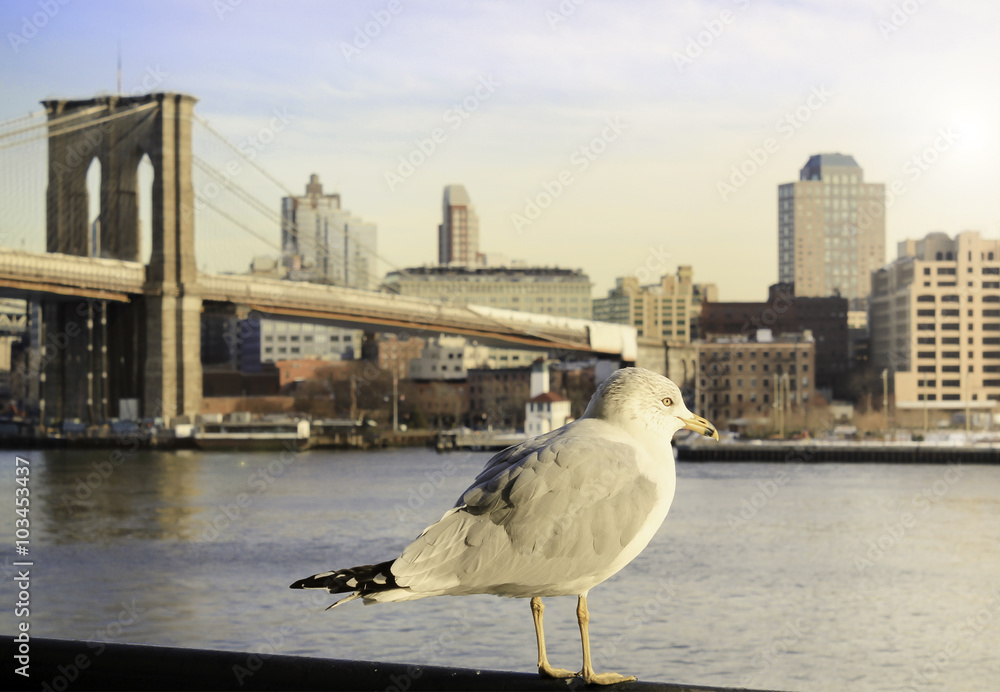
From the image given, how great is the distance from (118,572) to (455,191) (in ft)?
438

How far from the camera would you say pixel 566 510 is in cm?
170

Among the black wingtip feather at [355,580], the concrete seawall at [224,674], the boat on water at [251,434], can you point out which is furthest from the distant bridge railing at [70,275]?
the black wingtip feather at [355,580]

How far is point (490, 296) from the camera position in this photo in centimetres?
9012

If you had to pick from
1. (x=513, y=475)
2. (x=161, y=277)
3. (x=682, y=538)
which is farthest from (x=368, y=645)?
(x=161, y=277)

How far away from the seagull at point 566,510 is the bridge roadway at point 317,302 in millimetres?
28600

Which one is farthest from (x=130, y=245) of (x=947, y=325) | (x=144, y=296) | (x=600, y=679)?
(x=947, y=325)

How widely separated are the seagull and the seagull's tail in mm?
95

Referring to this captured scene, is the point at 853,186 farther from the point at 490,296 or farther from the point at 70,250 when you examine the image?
the point at 70,250

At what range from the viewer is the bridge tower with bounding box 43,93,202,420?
35469 mm

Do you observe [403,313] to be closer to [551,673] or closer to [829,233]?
[551,673]

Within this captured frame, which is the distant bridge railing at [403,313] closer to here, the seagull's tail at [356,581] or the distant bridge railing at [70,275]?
the distant bridge railing at [70,275]

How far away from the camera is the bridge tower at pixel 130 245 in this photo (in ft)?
116

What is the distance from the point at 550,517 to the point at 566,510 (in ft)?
0.08

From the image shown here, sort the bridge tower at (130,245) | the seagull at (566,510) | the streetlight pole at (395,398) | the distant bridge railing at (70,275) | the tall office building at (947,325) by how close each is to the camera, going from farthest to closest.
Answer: the tall office building at (947,325) → the streetlight pole at (395,398) → the bridge tower at (130,245) → the distant bridge railing at (70,275) → the seagull at (566,510)
